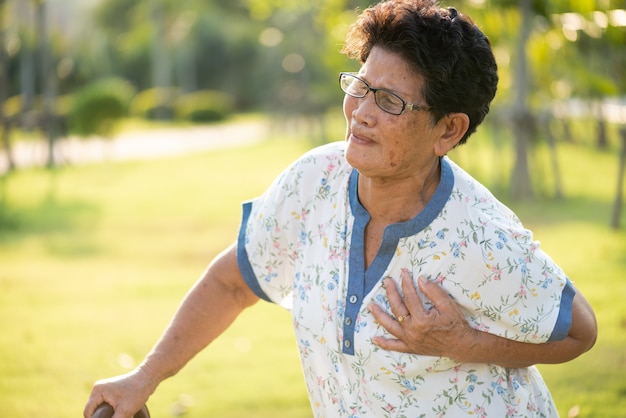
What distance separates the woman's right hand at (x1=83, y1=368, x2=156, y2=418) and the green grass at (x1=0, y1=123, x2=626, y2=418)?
2185 millimetres

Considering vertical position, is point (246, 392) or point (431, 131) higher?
point (431, 131)

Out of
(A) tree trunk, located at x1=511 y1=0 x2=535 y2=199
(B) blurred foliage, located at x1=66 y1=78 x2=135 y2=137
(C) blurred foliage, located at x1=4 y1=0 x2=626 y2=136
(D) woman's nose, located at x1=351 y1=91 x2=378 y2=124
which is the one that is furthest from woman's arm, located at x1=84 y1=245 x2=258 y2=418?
(B) blurred foliage, located at x1=66 y1=78 x2=135 y2=137

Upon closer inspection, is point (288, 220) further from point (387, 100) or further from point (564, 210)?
point (564, 210)

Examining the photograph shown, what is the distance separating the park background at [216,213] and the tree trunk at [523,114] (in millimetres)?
21

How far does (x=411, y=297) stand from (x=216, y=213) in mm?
8743

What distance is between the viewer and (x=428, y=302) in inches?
79.4

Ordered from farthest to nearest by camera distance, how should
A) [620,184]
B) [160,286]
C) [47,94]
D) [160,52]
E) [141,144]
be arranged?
[160,52]
[141,144]
[47,94]
[620,184]
[160,286]

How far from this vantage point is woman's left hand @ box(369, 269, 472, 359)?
6.48 feet

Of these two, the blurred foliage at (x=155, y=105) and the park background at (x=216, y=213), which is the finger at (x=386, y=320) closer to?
the park background at (x=216, y=213)

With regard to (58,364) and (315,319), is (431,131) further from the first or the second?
(58,364)

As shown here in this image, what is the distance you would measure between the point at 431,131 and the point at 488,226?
259 mm

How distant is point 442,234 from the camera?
201 centimetres

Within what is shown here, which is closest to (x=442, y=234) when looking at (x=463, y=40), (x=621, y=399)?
(x=463, y=40)

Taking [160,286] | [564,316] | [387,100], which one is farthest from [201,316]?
[160,286]
